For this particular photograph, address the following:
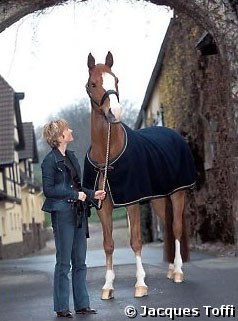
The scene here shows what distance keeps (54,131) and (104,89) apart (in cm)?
88

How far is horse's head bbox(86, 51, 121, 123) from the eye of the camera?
712cm

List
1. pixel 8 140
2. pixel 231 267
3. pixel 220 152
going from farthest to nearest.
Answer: pixel 8 140, pixel 220 152, pixel 231 267

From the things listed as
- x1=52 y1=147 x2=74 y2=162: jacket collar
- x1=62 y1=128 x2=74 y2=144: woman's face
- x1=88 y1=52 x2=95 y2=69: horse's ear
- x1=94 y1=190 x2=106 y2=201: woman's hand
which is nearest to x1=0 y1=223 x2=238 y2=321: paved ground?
x1=94 y1=190 x2=106 y2=201: woman's hand

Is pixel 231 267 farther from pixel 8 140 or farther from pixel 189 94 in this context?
pixel 8 140

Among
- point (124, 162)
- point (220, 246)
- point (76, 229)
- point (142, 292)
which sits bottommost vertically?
point (220, 246)

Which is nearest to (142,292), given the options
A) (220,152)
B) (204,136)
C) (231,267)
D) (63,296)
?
(63,296)

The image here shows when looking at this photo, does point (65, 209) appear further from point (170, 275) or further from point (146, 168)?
point (170, 275)

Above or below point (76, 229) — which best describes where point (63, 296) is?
below

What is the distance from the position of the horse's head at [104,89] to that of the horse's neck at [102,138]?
191mm

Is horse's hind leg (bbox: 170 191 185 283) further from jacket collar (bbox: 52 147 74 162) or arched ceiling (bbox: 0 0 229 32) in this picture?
arched ceiling (bbox: 0 0 229 32)

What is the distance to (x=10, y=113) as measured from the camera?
3456 centimetres

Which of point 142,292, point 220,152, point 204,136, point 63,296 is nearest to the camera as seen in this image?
point 63,296

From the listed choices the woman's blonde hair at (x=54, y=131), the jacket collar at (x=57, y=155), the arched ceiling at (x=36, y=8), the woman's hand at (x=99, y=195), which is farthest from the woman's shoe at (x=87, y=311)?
the arched ceiling at (x=36, y=8)

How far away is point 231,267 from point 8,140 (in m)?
24.6
